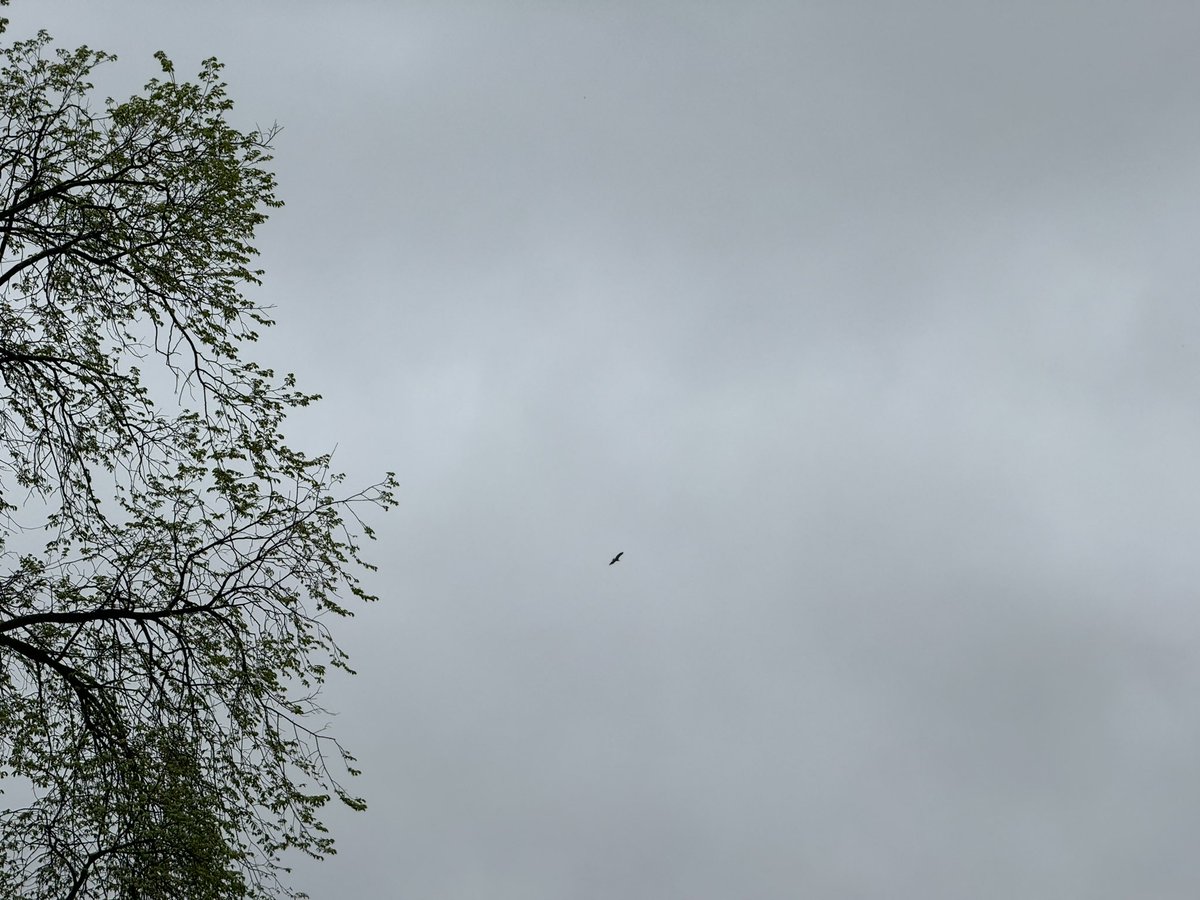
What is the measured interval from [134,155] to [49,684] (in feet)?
20.8

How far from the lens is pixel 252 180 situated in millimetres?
17156

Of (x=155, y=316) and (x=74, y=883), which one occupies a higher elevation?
(x=155, y=316)

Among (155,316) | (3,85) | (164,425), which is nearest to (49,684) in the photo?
(164,425)

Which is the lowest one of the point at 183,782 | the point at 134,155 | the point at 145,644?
the point at 183,782

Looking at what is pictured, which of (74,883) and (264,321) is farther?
(264,321)

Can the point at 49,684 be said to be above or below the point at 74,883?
above

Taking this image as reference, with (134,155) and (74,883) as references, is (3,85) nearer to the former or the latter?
(134,155)

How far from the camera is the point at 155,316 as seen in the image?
16625 millimetres

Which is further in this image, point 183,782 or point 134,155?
point 134,155

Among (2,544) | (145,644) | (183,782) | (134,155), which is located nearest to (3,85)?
(134,155)

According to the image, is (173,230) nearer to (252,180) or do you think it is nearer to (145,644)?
(252,180)

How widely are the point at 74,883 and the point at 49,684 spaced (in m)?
2.28

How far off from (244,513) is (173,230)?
3.58m

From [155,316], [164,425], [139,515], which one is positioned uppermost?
[155,316]
